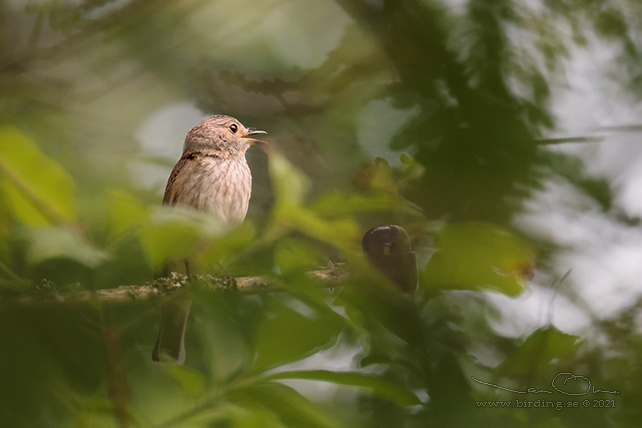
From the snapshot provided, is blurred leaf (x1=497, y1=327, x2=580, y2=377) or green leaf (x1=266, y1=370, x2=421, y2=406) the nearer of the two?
green leaf (x1=266, y1=370, x2=421, y2=406)

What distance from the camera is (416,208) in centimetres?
104

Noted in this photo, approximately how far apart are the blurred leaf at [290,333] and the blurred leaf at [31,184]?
27 centimetres

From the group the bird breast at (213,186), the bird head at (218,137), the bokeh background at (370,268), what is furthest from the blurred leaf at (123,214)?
the bird head at (218,137)

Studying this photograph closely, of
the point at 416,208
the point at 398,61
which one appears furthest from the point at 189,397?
the point at 398,61

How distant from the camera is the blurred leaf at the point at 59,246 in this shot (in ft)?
1.81

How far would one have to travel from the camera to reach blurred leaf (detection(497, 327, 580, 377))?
99 cm

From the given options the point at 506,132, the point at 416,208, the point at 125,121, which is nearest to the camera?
the point at 506,132

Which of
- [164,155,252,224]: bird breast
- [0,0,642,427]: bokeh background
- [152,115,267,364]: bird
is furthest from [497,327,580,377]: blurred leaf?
[164,155,252,224]: bird breast

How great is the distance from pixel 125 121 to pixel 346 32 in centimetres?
87

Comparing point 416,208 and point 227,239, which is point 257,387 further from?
point 416,208

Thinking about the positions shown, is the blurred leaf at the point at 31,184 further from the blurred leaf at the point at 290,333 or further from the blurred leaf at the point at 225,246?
the blurred leaf at the point at 290,333
